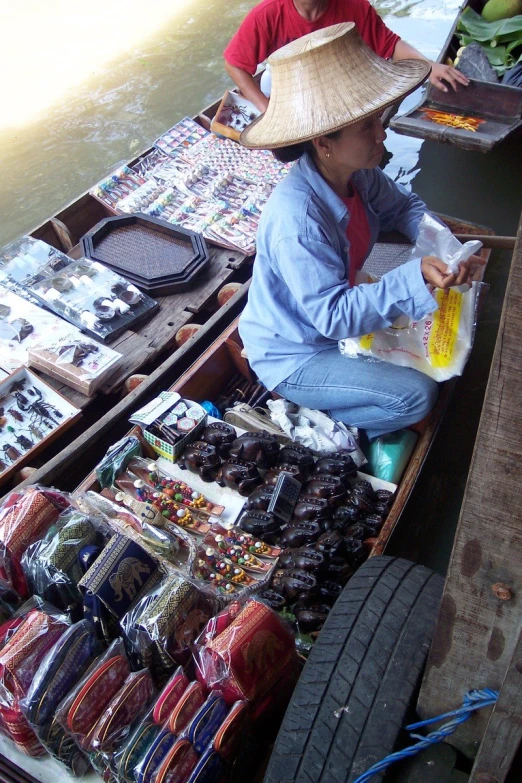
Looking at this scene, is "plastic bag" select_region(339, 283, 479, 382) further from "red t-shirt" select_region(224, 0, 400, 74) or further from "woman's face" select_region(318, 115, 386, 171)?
"red t-shirt" select_region(224, 0, 400, 74)

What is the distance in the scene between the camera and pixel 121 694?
1457mm

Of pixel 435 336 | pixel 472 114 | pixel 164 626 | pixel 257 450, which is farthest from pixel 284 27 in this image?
pixel 164 626

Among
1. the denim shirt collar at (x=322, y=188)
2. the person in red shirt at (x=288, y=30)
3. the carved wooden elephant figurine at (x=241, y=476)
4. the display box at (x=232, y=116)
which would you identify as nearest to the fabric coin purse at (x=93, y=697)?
the carved wooden elephant figurine at (x=241, y=476)

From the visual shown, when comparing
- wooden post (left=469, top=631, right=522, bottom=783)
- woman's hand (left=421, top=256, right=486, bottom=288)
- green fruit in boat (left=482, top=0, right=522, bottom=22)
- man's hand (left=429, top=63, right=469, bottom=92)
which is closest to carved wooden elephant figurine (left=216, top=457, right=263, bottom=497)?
woman's hand (left=421, top=256, right=486, bottom=288)

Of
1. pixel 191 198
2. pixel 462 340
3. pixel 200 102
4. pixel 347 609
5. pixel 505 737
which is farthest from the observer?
pixel 200 102

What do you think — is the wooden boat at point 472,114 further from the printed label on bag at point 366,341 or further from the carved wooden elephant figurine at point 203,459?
the carved wooden elephant figurine at point 203,459

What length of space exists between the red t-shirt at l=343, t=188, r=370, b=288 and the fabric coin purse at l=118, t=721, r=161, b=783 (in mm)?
1674

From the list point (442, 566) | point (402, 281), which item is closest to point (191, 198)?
Answer: point (402, 281)

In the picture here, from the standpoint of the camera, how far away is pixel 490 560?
2.93 ft

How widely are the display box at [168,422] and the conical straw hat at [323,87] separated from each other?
1.03m

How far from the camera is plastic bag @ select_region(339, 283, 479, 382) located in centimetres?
217

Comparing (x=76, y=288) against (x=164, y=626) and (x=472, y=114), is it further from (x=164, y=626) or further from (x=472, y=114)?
(x=472, y=114)

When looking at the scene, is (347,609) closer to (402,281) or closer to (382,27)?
(402,281)

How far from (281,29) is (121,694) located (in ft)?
12.1
